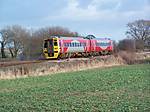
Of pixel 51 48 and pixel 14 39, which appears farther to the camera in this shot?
pixel 14 39

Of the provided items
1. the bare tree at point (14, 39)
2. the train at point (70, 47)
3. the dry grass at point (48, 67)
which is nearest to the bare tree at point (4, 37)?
the bare tree at point (14, 39)

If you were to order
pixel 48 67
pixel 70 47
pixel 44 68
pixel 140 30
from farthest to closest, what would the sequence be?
1. pixel 140 30
2. pixel 70 47
3. pixel 48 67
4. pixel 44 68

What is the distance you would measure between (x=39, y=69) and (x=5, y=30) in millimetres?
49406

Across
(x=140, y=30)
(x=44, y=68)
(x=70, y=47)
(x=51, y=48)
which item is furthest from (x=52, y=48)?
(x=140, y=30)

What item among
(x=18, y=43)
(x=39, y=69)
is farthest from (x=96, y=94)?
(x=18, y=43)

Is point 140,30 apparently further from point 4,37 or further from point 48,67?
point 48,67

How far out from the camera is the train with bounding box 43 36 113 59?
38562mm

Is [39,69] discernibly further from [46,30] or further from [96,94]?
[46,30]

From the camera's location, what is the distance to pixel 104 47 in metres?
52.8

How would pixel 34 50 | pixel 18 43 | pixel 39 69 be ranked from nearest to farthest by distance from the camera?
pixel 39 69 < pixel 34 50 < pixel 18 43

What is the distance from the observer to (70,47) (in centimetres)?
4078

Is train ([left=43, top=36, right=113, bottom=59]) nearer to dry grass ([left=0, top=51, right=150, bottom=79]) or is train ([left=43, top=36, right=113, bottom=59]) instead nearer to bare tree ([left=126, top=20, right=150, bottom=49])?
dry grass ([left=0, top=51, right=150, bottom=79])

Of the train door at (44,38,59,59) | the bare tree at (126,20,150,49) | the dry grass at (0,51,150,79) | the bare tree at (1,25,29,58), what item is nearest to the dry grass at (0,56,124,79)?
the dry grass at (0,51,150,79)

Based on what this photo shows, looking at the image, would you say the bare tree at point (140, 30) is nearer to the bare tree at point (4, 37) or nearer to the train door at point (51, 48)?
the bare tree at point (4, 37)
